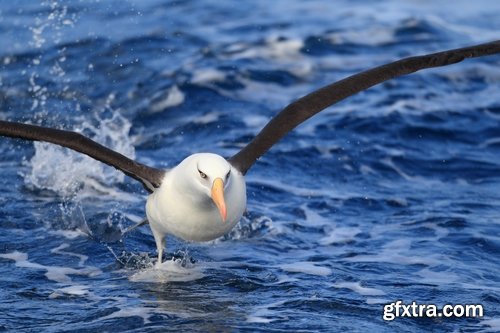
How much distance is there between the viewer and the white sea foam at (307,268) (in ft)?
31.4

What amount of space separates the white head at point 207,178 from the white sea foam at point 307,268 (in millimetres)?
1556

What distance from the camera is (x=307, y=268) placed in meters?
9.69

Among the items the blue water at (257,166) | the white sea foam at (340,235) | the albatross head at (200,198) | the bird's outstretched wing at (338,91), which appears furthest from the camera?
the white sea foam at (340,235)

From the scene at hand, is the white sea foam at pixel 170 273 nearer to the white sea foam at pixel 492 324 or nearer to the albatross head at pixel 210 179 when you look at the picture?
the albatross head at pixel 210 179

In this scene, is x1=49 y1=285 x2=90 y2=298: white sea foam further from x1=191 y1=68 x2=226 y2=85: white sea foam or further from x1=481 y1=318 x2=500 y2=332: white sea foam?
x1=191 y1=68 x2=226 y2=85: white sea foam

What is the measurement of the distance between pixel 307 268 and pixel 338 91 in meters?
1.69

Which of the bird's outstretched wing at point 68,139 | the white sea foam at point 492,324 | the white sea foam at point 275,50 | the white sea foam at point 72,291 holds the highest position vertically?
the white sea foam at point 275,50

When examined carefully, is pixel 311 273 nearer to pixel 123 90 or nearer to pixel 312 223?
pixel 312 223

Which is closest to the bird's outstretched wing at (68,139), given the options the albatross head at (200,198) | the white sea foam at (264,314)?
the albatross head at (200,198)

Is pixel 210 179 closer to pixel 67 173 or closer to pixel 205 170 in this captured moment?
pixel 205 170

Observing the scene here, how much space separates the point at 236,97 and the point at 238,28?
4229 millimetres

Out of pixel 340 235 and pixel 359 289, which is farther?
pixel 340 235

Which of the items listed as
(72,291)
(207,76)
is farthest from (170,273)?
(207,76)

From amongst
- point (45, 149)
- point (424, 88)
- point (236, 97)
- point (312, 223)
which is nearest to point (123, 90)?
point (236, 97)
